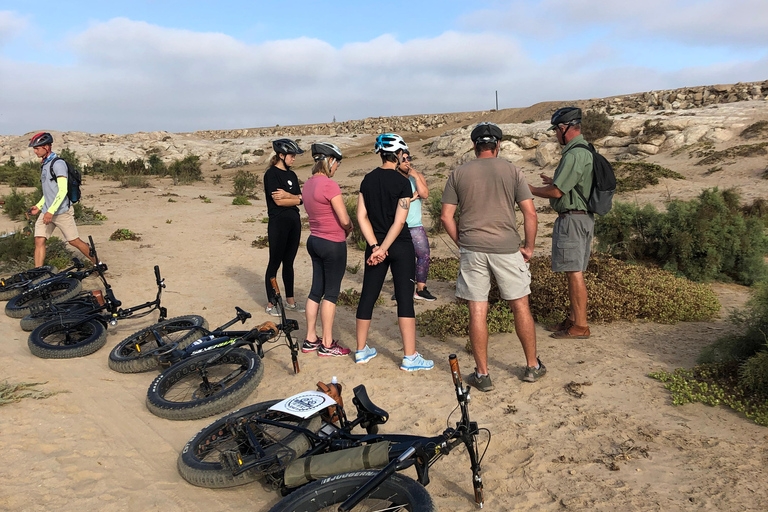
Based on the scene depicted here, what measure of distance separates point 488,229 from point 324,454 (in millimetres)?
2388

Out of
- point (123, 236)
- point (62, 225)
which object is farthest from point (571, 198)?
point (123, 236)

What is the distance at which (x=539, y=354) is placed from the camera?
213 inches

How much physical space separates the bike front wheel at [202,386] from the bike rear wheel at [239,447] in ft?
1.84

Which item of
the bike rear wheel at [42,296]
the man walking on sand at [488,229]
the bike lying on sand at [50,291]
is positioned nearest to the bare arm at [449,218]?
the man walking on sand at [488,229]

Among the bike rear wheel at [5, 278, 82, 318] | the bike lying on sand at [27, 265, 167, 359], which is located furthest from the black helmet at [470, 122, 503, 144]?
the bike rear wheel at [5, 278, 82, 318]

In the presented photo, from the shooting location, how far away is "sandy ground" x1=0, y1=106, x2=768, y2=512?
10.3ft

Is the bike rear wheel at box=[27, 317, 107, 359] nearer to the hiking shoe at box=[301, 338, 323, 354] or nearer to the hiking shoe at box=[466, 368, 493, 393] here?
the hiking shoe at box=[301, 338, 323, 354]

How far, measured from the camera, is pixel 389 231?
4809mm

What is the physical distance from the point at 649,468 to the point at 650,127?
2330 cm

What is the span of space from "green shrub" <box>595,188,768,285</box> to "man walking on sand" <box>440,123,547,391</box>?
4.55 metres

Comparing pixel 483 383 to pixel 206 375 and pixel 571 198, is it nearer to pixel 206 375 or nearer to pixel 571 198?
pixel 571 198

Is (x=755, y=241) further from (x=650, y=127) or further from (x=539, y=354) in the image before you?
(x=650, y=127)

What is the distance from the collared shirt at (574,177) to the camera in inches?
204

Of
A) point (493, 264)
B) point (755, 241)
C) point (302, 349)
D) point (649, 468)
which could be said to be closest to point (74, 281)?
point (302, 349)
